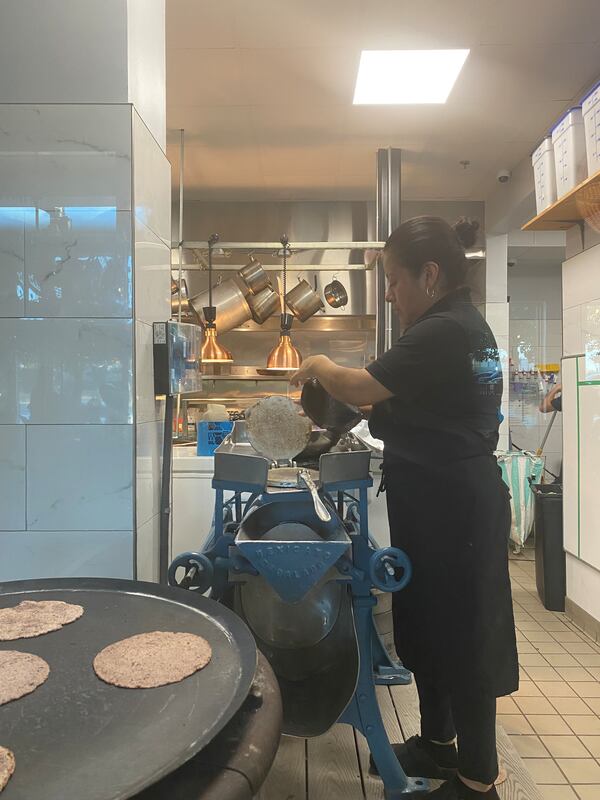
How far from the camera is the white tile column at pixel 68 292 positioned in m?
1.69

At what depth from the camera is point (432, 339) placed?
1576 mm

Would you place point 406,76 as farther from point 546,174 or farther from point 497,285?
point 497,285

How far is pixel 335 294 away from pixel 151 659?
4198 mm

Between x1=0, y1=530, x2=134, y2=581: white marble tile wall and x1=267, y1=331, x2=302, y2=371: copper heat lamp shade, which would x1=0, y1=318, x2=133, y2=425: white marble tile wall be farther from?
x1=267, y1=331, x2=302, y2=371: copper heat lamp shade

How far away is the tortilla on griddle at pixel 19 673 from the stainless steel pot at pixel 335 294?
13.7 ft

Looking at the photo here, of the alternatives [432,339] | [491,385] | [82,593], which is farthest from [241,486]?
[491,385]

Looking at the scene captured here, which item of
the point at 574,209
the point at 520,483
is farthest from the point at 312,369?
the point at 520,483

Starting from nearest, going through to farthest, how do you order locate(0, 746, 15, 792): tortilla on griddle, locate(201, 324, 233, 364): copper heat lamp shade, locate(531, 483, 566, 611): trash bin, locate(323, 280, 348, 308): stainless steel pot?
locate(0, 746, 15, 792): tortilla on griddle → locate(531, 483, 566, 611): trash bin → locate(201, 324, 233, 364): copper heat lamp shade → locate(323, 280, 348, 308): stainless steel pot

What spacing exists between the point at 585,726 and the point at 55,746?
2.25m

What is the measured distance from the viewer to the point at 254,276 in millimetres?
4156

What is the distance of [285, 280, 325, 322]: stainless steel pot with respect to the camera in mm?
4453

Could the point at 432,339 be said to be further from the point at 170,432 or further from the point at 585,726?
the point at 585,726

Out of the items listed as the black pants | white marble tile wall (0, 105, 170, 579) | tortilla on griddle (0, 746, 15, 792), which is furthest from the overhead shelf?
tortilla on griddle (0, 746, 15, 792)

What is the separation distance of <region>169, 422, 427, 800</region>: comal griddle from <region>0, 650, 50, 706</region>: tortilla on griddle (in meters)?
0.49
